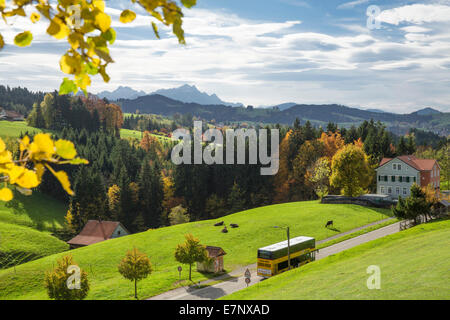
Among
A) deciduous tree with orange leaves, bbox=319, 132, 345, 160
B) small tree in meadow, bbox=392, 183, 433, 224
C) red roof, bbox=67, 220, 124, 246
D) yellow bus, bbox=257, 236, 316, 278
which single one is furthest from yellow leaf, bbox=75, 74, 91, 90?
deciduous tree with orange leaves, bbox=319, 132, 345, 160

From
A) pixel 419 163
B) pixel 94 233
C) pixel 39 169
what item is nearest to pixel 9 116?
pixel 94 233

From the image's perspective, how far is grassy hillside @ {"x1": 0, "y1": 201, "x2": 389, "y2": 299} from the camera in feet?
135

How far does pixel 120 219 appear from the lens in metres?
85.8

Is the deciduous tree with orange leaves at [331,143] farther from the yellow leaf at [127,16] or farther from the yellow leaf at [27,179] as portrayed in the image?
the yellow leaf at [27,179]

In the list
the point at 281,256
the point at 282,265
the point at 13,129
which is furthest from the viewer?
the point at 13,129

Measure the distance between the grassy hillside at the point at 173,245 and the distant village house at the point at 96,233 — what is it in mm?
9899

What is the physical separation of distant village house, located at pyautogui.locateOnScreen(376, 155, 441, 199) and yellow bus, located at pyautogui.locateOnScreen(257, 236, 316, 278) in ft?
129

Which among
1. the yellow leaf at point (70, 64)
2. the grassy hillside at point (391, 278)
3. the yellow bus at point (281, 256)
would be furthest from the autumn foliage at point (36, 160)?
the yellow bus at point (281, 256)

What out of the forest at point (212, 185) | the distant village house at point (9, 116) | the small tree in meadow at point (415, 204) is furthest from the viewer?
the distant village house at point (9, 116)

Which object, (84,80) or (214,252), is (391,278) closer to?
Answer: (84,80)

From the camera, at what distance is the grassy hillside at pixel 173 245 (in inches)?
1625

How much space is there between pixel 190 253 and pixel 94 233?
3948 centimetres

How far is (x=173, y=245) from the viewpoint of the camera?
55688 mm
